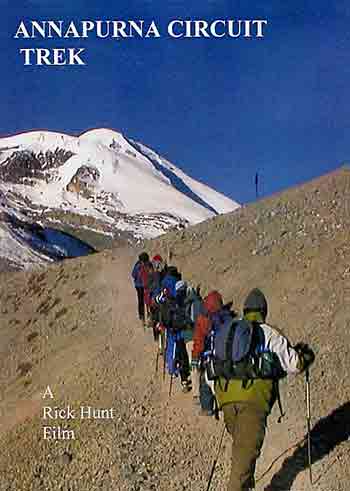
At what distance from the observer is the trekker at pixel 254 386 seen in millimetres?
6398

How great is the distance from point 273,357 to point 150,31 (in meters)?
5.37

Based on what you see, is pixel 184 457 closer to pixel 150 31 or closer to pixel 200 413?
pixel 200 413

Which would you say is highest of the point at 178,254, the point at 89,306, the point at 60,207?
the point at 60,207

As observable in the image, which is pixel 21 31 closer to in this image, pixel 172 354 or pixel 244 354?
pixel 172 354

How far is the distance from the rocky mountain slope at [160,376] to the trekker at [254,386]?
1.98m

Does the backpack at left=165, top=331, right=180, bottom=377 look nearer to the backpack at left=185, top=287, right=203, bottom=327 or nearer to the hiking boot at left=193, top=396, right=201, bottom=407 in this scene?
the hiking boot at left=193, top=396, right=201, bottom=407

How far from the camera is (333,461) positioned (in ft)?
27.6

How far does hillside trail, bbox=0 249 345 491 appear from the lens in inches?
353

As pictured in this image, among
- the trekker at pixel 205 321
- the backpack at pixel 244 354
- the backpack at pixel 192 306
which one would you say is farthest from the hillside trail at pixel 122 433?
the backpack at pixel 244 354

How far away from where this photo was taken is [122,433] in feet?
32.2

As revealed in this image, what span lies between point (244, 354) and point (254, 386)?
336mm

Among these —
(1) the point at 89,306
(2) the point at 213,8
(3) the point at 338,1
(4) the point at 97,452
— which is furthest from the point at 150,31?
(1) the point at 89,306

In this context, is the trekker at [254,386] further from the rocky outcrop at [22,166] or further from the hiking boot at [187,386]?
the rocky outcrop at [22,166]

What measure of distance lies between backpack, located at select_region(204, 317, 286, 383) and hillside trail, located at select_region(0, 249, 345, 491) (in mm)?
2367
